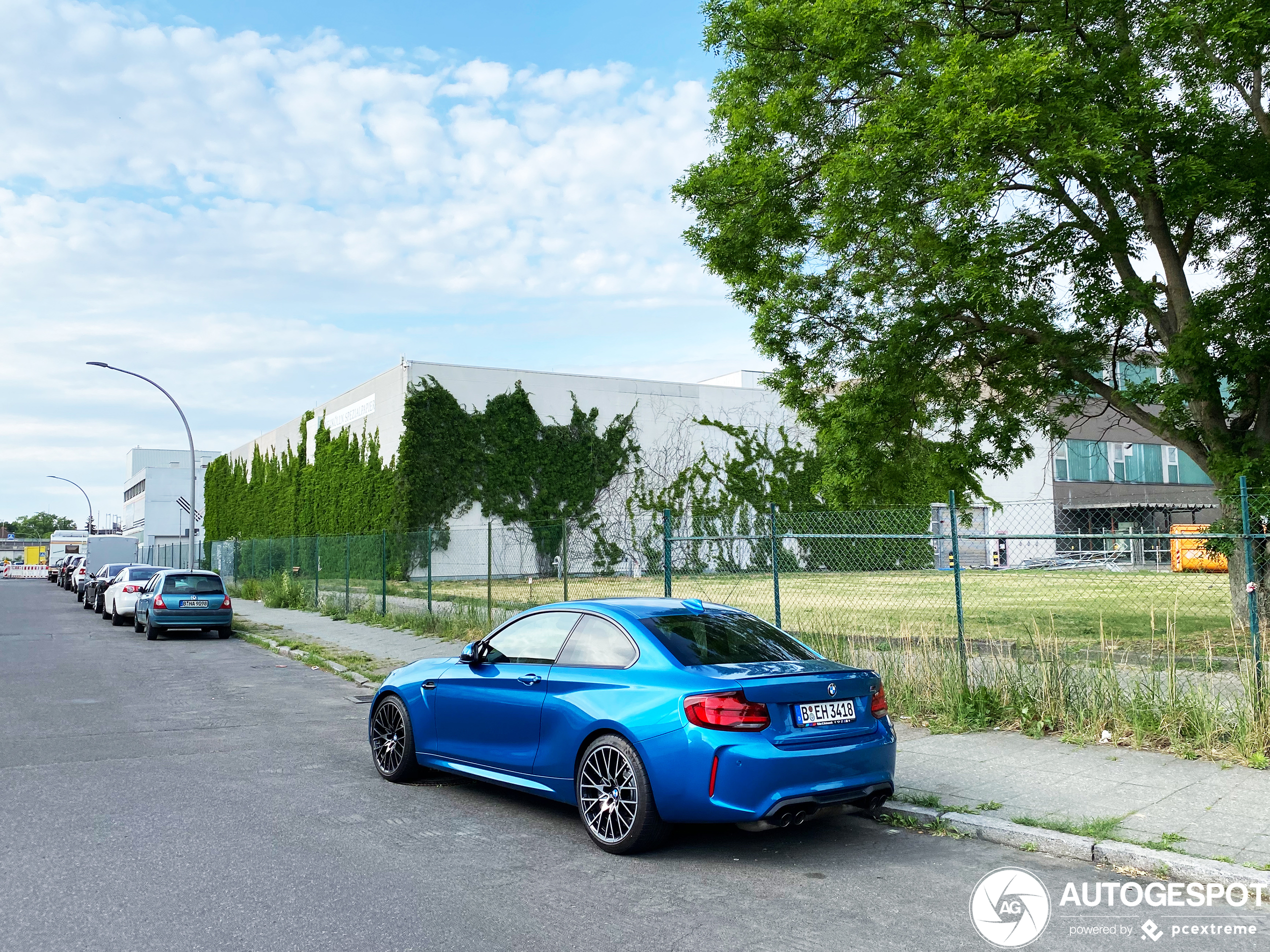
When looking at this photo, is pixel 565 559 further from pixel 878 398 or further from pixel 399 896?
pixel 399 896

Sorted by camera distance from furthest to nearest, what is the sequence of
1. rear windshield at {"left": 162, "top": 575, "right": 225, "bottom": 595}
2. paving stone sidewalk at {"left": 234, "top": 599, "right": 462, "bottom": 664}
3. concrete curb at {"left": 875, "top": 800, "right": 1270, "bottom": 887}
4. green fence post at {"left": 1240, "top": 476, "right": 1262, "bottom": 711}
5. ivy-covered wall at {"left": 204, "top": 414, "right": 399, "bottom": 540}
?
ivy-covered wall at {"left": 204, "top": 414, "right": 399, "bottom": 540}
rear windshield at {"left": 162, "top": 575, "right": 225, "bottom": 595}
paving stone sidewalk at {"left": 234, "top": 599, "right": 462, "bottom": 664}
green fence post at {"left": 1240, "top": 476, "right": 1262, "bottom": 711}
concrete curb at {"left": 875, "top": 800, "right": 1270, "bottom": 887}

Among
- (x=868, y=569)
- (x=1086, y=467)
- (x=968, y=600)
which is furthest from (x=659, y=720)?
(x=1086, y=467)

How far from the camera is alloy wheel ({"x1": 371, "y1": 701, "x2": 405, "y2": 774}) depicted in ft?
25.0

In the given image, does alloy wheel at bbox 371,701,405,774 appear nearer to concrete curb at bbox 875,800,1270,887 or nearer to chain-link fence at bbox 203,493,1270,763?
chain-link fence at bbox 203,493,1270,763

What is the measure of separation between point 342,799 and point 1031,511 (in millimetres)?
48376

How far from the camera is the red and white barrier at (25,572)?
91.5 metres

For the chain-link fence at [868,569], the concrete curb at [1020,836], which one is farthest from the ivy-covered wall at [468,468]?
the concrete curb at [1020,836]

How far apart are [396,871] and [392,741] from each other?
2456 mm

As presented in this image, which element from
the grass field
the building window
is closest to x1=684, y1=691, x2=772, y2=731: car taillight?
the grass field

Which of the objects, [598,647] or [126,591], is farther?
[126,591]

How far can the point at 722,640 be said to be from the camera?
6355mm

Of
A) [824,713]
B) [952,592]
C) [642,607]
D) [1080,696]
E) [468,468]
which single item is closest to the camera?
[824,713]

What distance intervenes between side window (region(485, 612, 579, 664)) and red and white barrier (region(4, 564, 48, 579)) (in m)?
97.8

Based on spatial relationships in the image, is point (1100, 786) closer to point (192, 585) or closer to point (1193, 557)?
point (192, 585)
